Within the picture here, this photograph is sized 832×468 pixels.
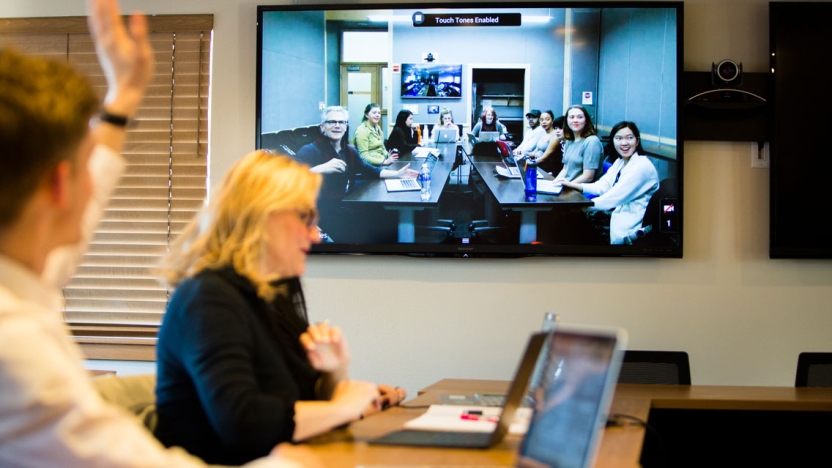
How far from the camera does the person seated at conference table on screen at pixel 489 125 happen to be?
3.95 metres

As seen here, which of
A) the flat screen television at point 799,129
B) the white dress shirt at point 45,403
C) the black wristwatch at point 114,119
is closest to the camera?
the white dress shirt at point 45,403

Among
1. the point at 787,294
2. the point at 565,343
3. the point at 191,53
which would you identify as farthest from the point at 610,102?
the point at 565,343

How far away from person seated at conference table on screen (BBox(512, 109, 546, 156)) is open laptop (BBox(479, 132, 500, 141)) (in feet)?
0.35

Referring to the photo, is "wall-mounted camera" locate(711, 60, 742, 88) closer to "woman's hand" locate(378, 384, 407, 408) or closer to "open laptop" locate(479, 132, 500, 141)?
"open laptop" locate(479, 132, 500, 141)

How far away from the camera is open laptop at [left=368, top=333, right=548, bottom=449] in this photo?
165cm

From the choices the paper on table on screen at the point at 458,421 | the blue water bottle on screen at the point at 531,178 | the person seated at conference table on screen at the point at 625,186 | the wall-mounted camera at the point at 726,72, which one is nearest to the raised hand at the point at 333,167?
the blue water bottle on screen at the point at 531,178

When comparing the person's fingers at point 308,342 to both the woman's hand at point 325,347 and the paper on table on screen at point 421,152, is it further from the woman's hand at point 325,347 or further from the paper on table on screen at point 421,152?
the paper on table on screen at point 421,152

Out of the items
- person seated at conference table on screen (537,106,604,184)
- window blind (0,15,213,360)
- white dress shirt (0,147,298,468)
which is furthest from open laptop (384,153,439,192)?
white dress shirt (0,147,298,468)

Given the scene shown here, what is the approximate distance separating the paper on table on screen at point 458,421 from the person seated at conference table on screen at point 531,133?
1.88m

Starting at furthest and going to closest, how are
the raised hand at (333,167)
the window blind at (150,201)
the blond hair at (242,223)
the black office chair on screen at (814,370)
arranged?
the window blind at (150,201) → the raised hand at (333,167) → the black office chair on screen at (814,370) → the blond hair at (242,223)

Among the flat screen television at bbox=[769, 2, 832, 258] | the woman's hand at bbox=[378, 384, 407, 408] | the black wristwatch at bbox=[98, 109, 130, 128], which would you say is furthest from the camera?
the flat screen television at bbox=[769, 2, 832, 258]

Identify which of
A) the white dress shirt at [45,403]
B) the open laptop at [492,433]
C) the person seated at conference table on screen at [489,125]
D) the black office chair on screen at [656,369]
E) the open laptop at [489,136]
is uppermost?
the person seated at conference table on screen at [489,125]

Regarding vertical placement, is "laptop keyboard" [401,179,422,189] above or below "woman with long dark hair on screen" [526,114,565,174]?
below

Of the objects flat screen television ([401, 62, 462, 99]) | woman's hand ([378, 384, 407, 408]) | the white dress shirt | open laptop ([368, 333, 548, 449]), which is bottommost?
woman's hand ([378, 384, 407, 408])
